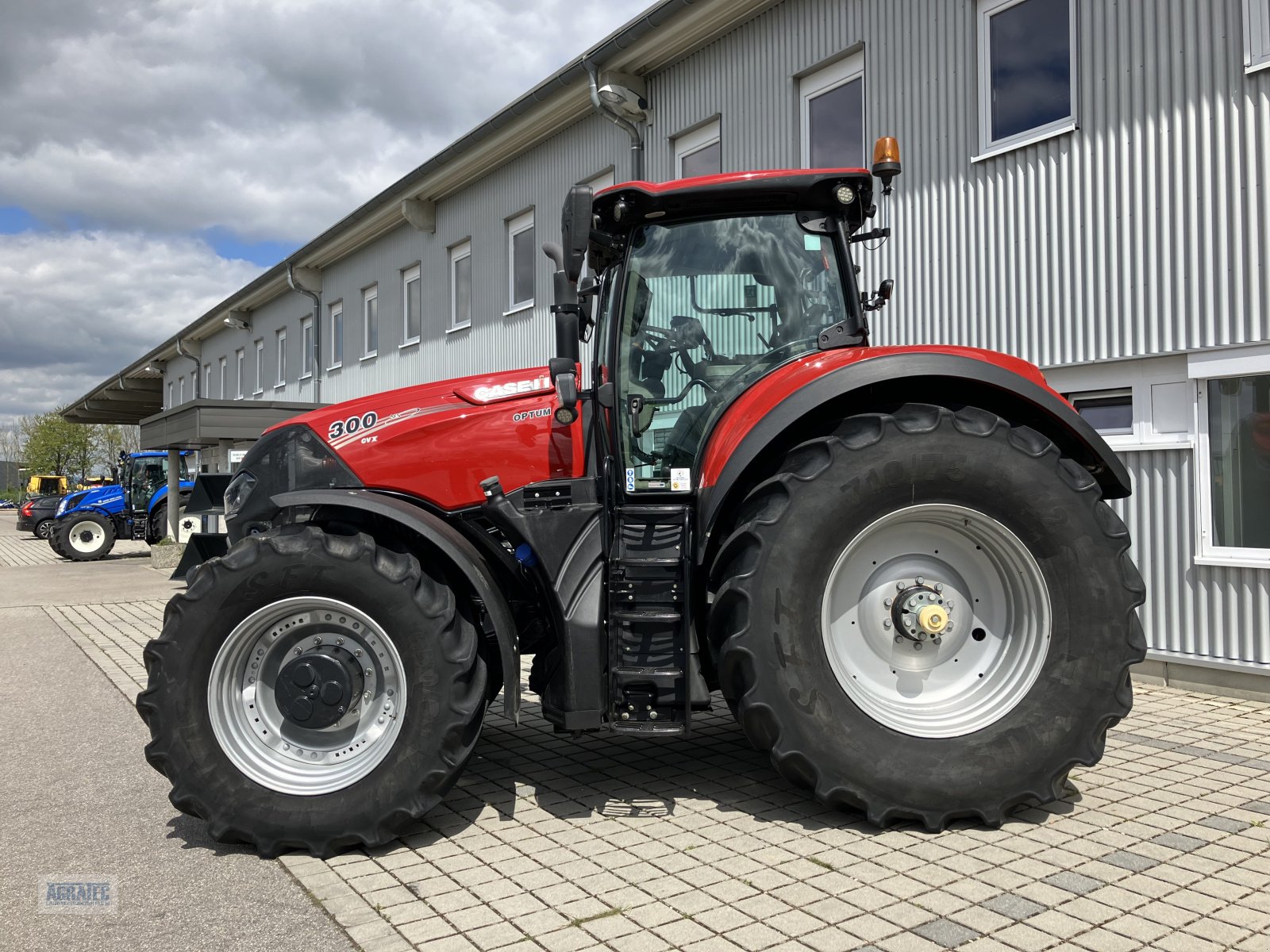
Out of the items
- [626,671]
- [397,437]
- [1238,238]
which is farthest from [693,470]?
[1238,238]

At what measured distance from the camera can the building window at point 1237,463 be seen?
242 inches

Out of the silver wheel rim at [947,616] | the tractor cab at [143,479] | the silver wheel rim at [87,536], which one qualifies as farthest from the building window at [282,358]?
the silver wheel rim at [947,616]

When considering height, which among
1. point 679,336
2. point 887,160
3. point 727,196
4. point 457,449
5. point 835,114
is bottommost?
point 457,449

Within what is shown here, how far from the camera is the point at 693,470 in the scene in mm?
4090

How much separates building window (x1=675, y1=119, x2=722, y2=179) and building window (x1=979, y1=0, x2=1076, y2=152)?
311cm

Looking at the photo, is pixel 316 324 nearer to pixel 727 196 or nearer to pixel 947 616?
pixel 727 196

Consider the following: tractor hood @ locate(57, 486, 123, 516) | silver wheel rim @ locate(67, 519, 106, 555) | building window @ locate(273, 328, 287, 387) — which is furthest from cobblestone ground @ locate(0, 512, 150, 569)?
building window @ locate(273, 328, 287, 387)

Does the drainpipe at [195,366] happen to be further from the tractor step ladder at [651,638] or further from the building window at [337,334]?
the tractor step ladder at [651,638]

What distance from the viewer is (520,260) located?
14047mm

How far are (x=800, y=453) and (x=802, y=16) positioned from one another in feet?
22.1

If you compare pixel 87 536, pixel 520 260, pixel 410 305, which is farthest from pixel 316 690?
pixel 87 536

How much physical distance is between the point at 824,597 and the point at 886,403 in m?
0.85

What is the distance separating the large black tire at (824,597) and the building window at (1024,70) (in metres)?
4.41

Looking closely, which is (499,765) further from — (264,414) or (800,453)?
(264,414)
